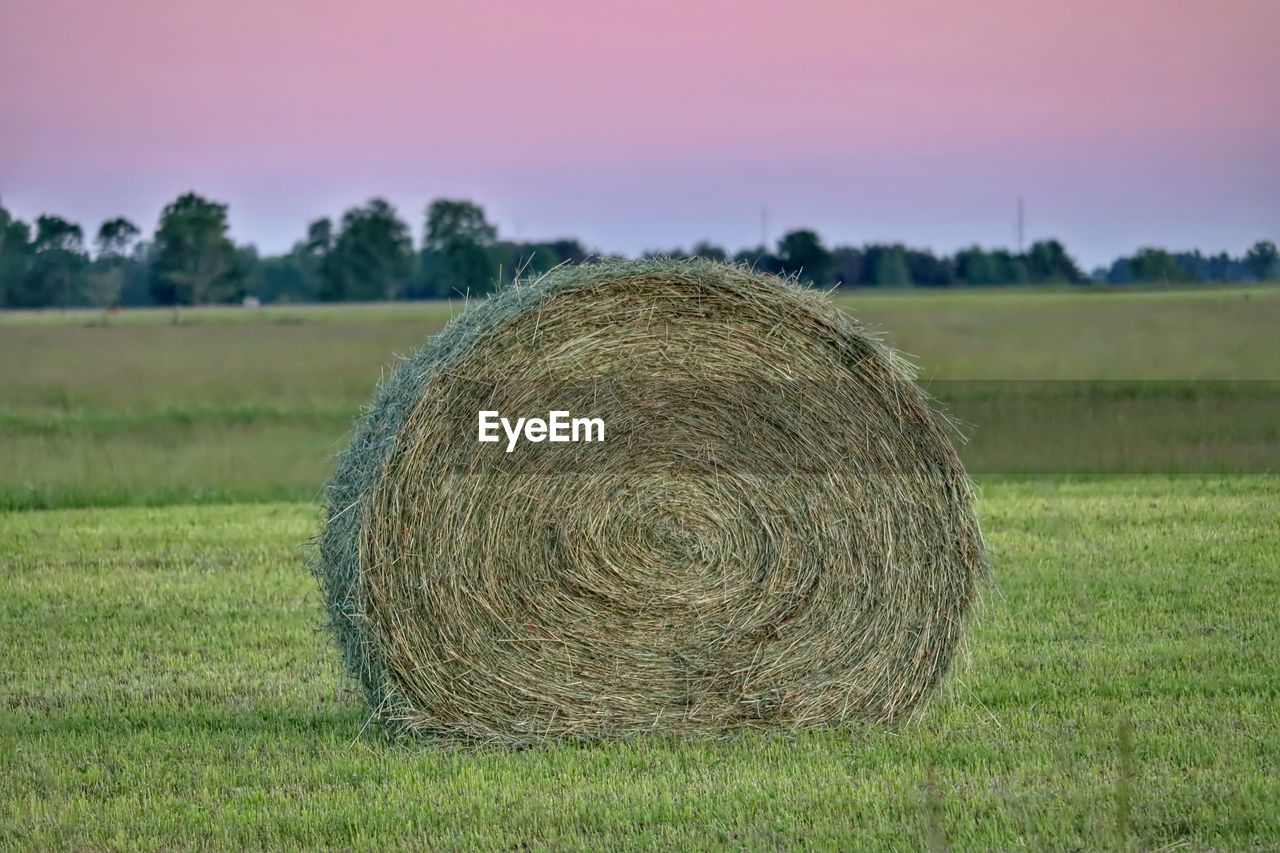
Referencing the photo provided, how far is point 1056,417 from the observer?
2044 centimetres

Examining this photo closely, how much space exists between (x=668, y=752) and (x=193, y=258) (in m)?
36.4

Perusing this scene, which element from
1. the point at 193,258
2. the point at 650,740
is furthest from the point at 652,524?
the point at 193,258

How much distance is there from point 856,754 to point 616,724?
44.0 inches

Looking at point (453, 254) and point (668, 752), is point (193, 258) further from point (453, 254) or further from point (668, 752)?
point (668, 752)

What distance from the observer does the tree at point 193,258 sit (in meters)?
38.4

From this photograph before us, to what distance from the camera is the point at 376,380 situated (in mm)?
26016

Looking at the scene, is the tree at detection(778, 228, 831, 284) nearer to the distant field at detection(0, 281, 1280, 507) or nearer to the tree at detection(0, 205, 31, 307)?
the distant field at detection(0, 281, 1280, 507)

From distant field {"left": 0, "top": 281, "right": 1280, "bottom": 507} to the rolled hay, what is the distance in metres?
5.52

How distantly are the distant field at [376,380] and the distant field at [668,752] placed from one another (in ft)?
14.3

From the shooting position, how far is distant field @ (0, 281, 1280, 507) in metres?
18.1

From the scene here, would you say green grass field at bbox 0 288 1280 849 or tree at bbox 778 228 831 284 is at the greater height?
tree at bbox 778 228 831 284

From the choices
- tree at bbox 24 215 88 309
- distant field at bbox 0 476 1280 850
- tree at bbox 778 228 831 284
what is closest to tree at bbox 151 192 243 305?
tree at bbox 24 215 88 309

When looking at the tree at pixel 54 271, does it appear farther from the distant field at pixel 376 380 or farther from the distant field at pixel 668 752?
the distant field at pixel 668 752

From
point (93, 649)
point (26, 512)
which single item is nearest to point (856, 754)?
point (93, 649)
